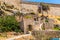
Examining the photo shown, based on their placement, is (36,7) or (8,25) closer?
(8,25)

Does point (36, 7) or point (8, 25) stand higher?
point (36, 7)

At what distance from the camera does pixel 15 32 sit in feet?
89.7

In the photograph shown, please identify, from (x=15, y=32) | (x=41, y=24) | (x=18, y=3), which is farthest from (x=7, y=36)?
(x=18, y=3)

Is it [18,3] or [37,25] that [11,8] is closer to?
[18,3]

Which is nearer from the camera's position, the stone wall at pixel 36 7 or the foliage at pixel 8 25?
the foliage at pixel 8 25

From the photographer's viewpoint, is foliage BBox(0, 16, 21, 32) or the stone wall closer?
foliage BBox(0, 16, 21, 32)

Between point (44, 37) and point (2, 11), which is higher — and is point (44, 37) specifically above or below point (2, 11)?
below

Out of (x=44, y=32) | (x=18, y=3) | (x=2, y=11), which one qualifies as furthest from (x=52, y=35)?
(x=18, y=3)

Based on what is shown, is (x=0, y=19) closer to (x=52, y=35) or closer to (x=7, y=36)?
(x=7, y=36)

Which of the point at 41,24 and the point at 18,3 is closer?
the point at 41,24

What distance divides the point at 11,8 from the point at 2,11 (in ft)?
14.9

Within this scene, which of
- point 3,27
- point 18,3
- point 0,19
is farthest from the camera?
point 18,3

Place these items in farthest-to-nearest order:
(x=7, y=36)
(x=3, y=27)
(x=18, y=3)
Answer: (x=18, y=3) < (x=3, y=27) < (x=7, y=36)

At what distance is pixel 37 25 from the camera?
29125mm
